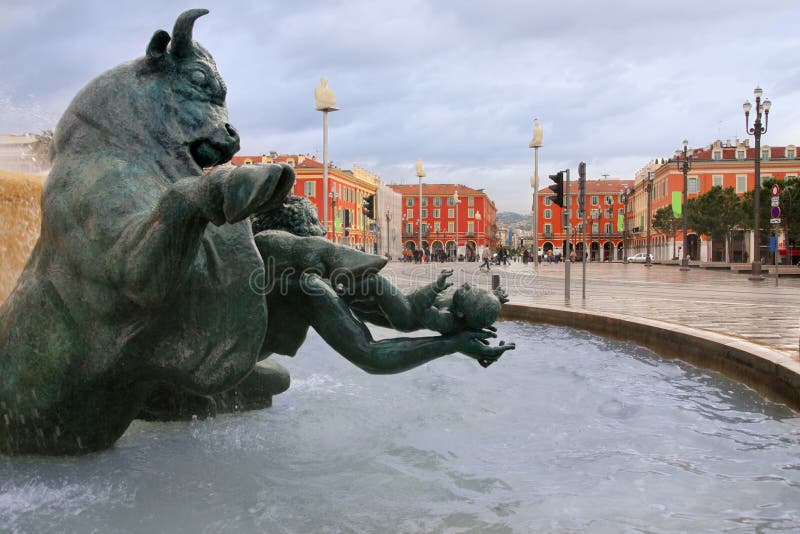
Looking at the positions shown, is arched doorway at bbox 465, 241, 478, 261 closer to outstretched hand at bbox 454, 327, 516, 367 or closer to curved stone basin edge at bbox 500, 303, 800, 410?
curved stone basin edge at bbox 500, 303, 800, 410

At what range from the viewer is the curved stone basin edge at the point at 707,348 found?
417 cm

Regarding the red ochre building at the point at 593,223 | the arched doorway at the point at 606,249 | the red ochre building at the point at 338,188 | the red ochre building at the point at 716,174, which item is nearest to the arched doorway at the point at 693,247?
the red ochre building at the point at 716,174

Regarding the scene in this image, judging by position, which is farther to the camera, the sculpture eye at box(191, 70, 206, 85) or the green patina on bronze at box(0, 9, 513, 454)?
the sculpture eye at box(191, 70, 206, 85)

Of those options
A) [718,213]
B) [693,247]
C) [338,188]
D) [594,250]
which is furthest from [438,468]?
[594,250]

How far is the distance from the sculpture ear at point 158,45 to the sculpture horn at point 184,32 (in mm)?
27

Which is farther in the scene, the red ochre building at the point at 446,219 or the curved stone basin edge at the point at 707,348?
the red ochre building at the point at 446,219

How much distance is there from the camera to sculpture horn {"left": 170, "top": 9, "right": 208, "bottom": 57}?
2137mm

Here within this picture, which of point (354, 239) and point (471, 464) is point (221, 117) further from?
point (354, 239)

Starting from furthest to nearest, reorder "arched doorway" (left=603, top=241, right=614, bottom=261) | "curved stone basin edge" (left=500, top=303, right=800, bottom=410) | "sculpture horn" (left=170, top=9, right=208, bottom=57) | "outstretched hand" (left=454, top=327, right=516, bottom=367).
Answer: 1. "arched doorway" (left=603, top=241, right=614, bottom=261)
2. "curved stone basin edge" (left=500, top=303, right=800, bottom=410)
3. "outstretched hand" (left=454, top=327, right=516, bottom=367)
4. "sculpture horn" (left=170, top=9, right=208, bottom=57)

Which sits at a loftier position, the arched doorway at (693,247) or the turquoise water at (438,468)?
the arched doorway at (693,247)

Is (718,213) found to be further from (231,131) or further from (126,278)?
(126,278)

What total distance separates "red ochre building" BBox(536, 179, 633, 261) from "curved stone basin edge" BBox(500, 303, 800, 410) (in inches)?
3667

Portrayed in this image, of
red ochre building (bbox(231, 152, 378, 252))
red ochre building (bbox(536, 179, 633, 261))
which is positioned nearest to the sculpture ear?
red ochre building (bbox(231, 152, 378, 252))

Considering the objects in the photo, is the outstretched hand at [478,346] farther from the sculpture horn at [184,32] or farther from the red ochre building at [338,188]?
the red ochre building at [338,188]
